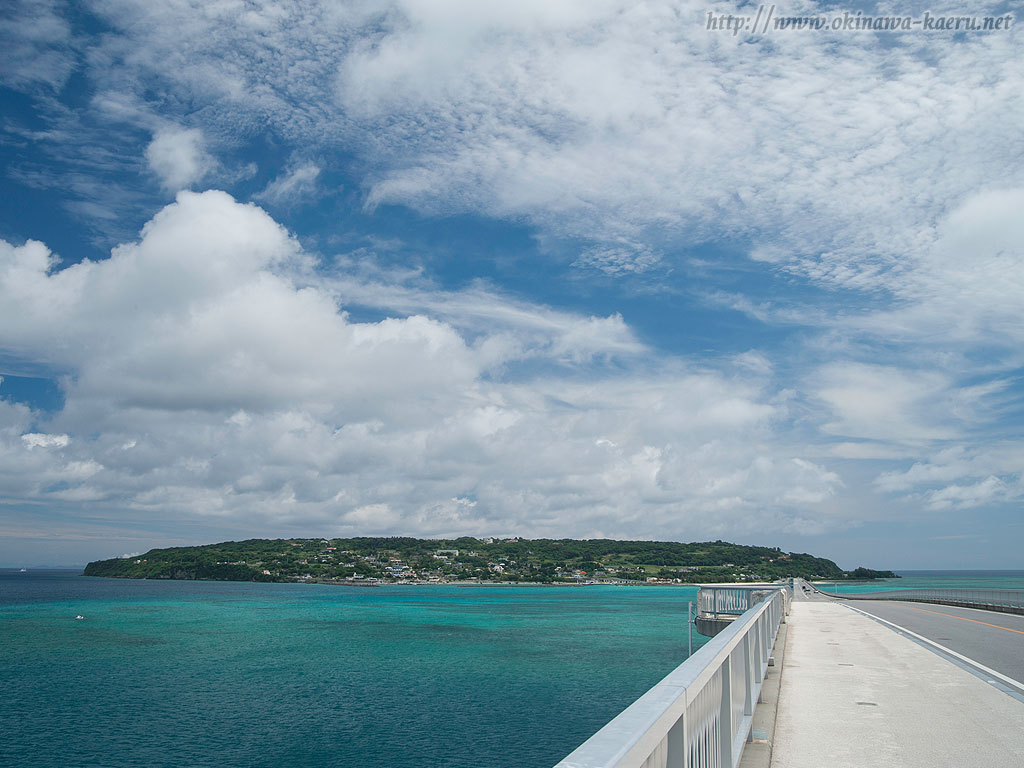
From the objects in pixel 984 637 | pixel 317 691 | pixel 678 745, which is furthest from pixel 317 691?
pixel 678 745

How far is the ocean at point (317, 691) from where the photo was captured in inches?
1064

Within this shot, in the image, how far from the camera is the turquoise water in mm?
27125

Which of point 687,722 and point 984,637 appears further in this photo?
point 984,637

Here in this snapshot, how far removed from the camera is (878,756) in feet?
23.2

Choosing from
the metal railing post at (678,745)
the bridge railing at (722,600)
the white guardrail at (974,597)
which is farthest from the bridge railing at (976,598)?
the metal railing post at (678,745)

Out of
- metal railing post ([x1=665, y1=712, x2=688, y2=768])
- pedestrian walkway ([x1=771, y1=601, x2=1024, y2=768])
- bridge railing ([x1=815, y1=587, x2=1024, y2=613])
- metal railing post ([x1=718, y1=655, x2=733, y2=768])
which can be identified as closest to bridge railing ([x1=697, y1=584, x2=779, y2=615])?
bridge railing ([x1=815, y1=587, x2=1024, y2=613])

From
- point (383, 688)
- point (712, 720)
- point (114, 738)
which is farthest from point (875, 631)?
point (114, 738)

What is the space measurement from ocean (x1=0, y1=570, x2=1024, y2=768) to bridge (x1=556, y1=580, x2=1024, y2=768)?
14538mm

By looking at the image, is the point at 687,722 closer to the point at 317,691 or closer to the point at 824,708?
the point at 824,708

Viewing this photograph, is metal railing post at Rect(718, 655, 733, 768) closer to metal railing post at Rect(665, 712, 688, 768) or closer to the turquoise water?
metal railing post at Rect(665, 712, 688, 768)

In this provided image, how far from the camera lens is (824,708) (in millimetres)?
9367

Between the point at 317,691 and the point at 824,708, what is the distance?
35.0m

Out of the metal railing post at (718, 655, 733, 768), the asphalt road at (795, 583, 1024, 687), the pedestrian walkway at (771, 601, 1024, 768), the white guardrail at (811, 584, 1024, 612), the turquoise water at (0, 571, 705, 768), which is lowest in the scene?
the turquoise water at (0, 571, 705, 768)

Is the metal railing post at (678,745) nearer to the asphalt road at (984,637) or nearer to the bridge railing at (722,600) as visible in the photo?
the asphalt road at (984,637)
